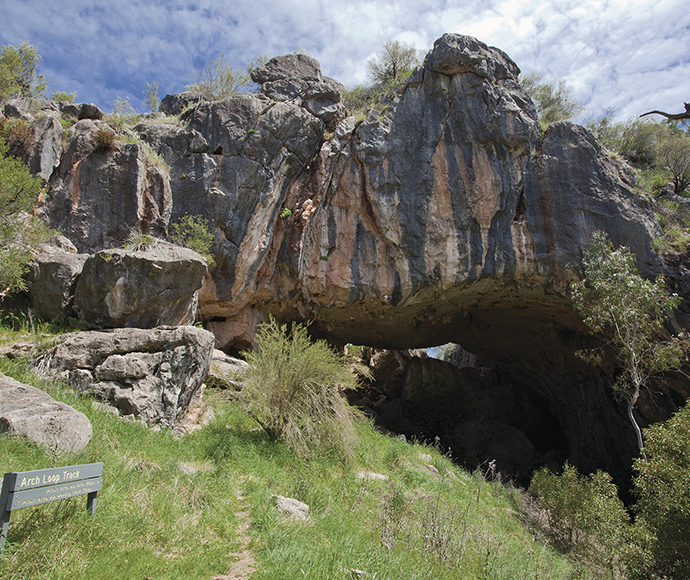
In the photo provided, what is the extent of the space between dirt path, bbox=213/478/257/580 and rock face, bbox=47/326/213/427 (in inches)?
140

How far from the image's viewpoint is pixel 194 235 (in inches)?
490

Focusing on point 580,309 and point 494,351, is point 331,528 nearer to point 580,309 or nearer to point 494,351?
point 580,309

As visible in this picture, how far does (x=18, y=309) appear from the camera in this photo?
30.0 ft

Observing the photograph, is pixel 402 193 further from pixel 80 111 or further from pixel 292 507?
pixel 80 111

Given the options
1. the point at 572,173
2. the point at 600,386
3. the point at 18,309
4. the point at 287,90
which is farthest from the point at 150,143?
the point at 600,386

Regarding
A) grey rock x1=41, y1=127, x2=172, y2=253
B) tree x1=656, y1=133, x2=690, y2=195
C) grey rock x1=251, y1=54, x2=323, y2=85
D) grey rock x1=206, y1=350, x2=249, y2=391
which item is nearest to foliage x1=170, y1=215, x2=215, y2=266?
grey rock x1=41, y1=127, x2=172, y2=253

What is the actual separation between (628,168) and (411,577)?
14981 millimetres

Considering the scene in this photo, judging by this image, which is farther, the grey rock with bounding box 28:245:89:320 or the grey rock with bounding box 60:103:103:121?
the grey rock with bounding box 60:103:103:121

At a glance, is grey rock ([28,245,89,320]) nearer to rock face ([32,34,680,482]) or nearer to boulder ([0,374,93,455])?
rock face ([32,34,680,482])

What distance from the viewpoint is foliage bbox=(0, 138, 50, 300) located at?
8.23m

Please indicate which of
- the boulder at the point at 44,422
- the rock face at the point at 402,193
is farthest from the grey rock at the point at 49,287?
the boulder at the point at 44,422

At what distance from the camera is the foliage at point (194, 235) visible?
12.2 meters

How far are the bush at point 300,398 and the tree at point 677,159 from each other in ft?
56.4

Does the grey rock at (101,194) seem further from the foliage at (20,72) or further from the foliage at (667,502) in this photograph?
the foliage at (667,502)
